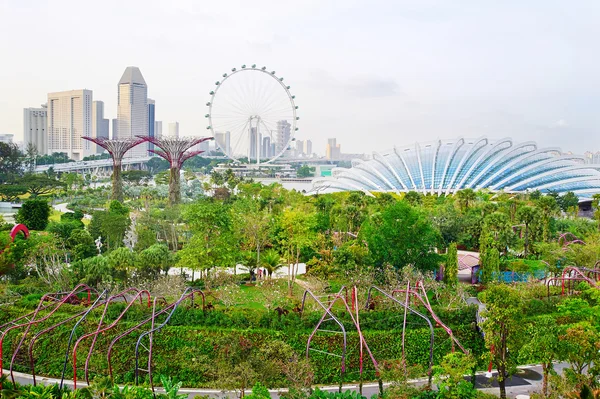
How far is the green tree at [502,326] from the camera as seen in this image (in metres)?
15.6

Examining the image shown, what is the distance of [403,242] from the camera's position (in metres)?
27.0

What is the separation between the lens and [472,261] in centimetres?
3080

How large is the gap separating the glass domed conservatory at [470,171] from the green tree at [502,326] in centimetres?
5050

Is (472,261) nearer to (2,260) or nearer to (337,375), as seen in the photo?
(337,375)

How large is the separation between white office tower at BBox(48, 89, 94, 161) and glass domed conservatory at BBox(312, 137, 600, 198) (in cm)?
13787

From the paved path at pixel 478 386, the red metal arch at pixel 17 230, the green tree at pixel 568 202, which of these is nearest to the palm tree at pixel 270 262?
the paved path at pixel 478 386

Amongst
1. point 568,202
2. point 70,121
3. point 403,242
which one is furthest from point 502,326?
point 70,121

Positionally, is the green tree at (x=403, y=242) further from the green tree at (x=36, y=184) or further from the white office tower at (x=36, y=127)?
the white office tower at (x=36, y=127)

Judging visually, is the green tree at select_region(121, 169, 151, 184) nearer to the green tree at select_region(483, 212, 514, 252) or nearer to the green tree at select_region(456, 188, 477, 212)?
the green tree at select_region(456, 188, 477, 212)

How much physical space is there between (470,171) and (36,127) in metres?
156

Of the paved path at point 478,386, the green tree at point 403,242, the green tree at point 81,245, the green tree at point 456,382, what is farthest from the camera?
the green tree at point 81,245

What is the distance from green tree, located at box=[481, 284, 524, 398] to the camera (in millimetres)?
15578

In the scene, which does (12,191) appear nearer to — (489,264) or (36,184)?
(36,184)

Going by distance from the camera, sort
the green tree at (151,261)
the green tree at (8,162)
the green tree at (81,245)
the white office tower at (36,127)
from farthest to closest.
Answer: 1. the white office tower at (36,127)
2. the green tree at (8,162)
3. the green tree at (81,245)
4. the green tree at (151,261)
